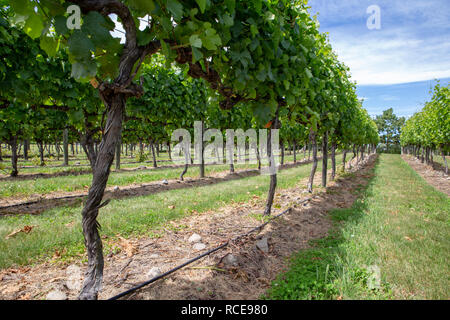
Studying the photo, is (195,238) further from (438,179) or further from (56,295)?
→ (438,179)

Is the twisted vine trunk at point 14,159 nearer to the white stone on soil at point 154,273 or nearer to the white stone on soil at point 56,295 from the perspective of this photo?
the white stone on soil at point 56,295

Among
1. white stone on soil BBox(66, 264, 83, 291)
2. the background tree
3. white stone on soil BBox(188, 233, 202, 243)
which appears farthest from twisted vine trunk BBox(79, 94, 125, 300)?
the background tree

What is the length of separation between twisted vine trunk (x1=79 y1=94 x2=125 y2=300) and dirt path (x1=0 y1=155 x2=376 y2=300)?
1.78 ft

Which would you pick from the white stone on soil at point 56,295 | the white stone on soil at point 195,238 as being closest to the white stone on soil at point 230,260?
the white stone on soil at point 195,238

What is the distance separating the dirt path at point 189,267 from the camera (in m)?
2.73

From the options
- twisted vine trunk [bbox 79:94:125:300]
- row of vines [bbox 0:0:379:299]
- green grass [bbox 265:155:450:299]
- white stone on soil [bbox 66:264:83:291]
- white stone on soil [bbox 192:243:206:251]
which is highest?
row of vines [bbox 0:0:379:299]

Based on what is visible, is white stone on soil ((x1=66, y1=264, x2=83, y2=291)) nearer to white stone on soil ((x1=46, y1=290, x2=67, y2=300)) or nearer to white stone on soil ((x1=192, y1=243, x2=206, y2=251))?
white stone on soil ((x1=46, y1=290, x2=67, y2=300))

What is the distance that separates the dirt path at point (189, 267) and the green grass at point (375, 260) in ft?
1.10

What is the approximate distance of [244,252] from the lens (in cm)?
359

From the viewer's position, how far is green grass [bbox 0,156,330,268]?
3.72 metres

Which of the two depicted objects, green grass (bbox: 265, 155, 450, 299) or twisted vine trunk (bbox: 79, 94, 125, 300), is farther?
green grass (bbox: 265, 155, 450, 299)

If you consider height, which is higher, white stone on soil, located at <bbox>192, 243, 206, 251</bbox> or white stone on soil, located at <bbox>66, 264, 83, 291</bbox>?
white stone on soil, located at <bbox>66, 264, 83, 291</bbox>

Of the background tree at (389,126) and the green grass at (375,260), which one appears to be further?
the background tree at (389,126)

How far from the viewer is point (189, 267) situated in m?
3.20
